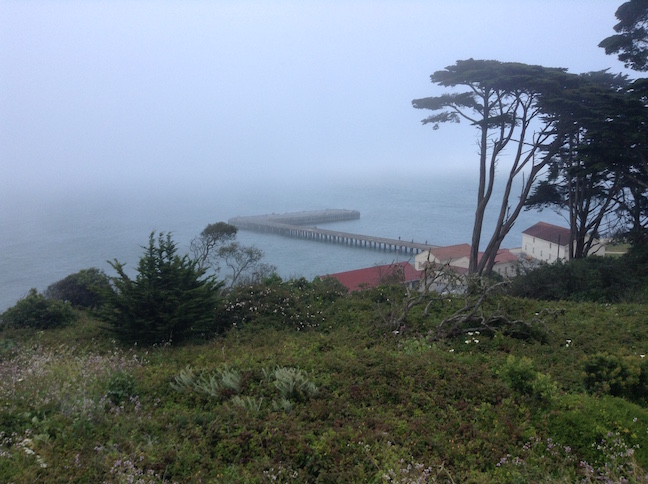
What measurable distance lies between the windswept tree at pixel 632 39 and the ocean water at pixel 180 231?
16838 millimetres

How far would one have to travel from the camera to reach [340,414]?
397 cm

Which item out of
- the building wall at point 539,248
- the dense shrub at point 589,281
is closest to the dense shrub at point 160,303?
the dense shrub at point 589,281

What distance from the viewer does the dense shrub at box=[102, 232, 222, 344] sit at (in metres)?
7.27

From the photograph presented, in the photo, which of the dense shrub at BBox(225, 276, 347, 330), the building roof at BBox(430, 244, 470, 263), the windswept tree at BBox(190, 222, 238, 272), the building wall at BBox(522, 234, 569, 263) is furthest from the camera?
the building wall at BBox(522, 234, 569, 263)

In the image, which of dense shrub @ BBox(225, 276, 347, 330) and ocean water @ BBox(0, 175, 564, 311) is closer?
dense shrub @ BBox(225, 276, 347, 330)

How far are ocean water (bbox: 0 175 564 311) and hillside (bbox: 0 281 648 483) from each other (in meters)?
23.0

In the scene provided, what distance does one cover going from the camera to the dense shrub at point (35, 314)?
9047 millimetres

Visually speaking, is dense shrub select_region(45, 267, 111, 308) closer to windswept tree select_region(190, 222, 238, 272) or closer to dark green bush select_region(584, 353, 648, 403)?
windswept tree select_region(190, 222, 238, 272)

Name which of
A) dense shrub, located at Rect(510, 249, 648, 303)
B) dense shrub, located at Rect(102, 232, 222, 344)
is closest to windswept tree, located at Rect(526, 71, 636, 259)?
dense shrub, located at Rect(510, 249, 648, 303)

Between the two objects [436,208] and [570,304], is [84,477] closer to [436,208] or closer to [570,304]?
[570,304]

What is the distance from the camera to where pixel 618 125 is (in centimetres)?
1483

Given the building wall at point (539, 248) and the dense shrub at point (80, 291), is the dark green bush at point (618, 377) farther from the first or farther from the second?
the building wall at point (539, 248)

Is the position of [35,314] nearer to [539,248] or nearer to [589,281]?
[589,281]

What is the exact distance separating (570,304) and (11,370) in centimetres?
821
